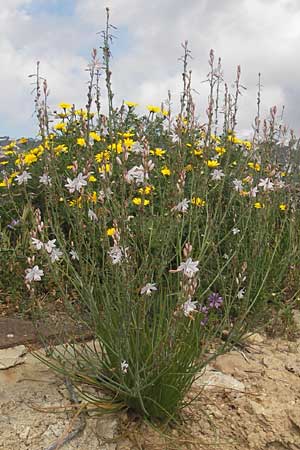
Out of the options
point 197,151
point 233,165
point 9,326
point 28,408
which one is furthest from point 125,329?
point 233,165

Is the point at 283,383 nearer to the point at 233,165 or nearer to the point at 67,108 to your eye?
the point at 233,165

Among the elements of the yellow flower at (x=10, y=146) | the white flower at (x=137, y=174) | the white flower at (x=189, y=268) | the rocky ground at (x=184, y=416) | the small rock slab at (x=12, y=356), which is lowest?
the rocky ground at (x=184, y=416)

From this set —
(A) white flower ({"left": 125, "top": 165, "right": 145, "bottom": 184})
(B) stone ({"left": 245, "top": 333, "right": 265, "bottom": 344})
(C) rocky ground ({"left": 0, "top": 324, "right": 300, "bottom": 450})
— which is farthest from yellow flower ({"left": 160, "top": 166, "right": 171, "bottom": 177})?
(A) white flower ({"left": 125, "top": 165, "right": 145, "bottom": 184})

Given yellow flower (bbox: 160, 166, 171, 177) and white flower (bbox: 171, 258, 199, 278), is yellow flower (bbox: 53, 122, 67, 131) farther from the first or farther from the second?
white flower (bbox: 171, 258, 199, 278)

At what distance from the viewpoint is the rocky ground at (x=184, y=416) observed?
97.9 inches

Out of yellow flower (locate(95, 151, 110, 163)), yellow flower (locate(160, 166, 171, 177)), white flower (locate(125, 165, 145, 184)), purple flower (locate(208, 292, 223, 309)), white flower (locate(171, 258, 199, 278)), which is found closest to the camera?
white flower (locate(171, 258, 199, 278))

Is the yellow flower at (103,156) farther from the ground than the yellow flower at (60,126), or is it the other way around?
the yellow flower at (60,126)

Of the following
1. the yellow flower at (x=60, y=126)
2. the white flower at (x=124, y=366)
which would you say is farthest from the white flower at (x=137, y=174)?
the yellow flower at (x=60, y=126)

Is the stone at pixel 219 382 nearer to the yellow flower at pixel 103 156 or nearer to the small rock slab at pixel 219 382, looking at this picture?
the small rock slab at pixel 219 382

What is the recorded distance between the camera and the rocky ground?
249 cm

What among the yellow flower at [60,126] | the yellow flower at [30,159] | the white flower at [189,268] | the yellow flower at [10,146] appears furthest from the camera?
the yellow flower at [10,146]

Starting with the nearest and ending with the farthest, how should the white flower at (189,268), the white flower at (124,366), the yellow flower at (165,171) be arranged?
the white flower at (189,268) < the white flower at (124,366) < the yellow flower at (165,171)

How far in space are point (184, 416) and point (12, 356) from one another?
107 cm

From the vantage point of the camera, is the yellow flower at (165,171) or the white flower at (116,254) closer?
the white flower at (116,254)
